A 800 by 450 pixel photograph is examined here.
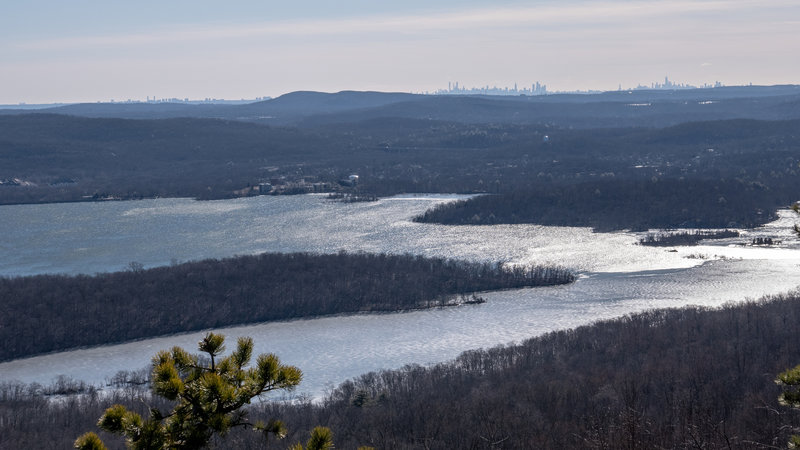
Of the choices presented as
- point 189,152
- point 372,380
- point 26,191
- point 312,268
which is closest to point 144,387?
point 372,380

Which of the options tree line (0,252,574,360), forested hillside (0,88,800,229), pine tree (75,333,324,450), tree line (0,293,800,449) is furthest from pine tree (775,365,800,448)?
forested hillside (0,88,800,229)

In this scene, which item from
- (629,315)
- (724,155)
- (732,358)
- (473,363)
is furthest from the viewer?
(724,155)

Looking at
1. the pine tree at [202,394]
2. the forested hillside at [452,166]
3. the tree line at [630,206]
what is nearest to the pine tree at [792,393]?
the pine tree at [202,394]

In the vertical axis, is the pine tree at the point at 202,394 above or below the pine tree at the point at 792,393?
above

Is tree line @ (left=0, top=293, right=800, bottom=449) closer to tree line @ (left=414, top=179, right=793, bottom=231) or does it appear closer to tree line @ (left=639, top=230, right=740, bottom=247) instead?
tree line @ (left=639, top=230, right=740, bottom=247)

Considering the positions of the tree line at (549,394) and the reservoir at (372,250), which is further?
the reservoir at (372,250)

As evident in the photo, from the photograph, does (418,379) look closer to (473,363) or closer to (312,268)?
(473,363)

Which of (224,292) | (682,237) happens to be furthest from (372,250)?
(682,237)

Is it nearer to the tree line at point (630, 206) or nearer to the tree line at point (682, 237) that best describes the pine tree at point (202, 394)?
the tree line at point (682, 237)
